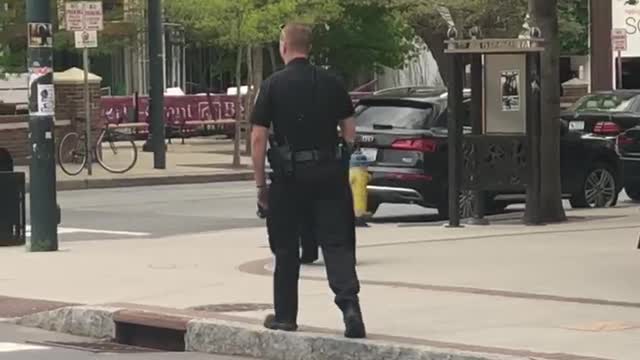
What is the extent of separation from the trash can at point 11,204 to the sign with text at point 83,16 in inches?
416

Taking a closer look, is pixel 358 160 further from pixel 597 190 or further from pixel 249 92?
pixel 249 92

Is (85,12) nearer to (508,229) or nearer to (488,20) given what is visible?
(508,229)

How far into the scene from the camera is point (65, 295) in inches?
459

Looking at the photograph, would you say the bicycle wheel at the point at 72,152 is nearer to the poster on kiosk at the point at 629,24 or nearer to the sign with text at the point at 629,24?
the poster on kiosk at the point at 629,24

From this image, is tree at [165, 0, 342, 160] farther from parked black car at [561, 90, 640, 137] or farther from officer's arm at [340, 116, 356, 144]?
officer's arm at [340, 116, 356, 144]

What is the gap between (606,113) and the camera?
22859 millimetres

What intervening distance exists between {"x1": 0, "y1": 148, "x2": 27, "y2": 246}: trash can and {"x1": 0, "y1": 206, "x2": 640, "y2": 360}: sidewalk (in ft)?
1.27

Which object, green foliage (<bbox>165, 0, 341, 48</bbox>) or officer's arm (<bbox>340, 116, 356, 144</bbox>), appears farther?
green foliage (<bbox>165, 0, 341, 48</bbox>)

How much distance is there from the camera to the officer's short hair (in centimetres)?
899

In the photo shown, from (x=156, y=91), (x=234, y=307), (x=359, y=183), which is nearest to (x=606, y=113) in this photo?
(x=359, y=183)

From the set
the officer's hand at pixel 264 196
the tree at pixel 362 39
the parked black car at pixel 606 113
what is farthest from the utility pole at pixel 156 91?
the officer's hand at pixel 264 196

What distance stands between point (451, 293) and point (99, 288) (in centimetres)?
305

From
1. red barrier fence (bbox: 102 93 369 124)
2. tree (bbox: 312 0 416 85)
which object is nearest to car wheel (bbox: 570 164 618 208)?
tree (bbox: 312 0 416 85)

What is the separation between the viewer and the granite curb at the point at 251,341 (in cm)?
861
